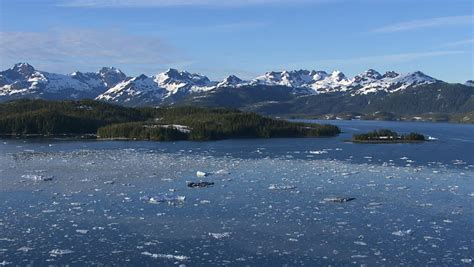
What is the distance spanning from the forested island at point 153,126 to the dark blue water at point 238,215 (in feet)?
213

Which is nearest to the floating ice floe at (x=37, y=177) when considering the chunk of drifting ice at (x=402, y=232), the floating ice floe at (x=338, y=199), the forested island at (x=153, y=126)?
the floating ice floe at (x=338, y=199)

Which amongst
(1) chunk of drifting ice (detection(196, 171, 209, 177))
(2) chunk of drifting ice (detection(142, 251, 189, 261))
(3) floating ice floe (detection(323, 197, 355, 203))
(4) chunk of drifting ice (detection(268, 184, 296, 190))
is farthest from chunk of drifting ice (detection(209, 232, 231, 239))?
(1) chunk of drifting ice (detection(196, 171, 209, 177))

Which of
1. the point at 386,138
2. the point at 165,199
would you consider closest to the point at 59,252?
the point at 165,199

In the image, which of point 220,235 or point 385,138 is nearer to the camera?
point 220,235

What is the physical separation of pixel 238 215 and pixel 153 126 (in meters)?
102

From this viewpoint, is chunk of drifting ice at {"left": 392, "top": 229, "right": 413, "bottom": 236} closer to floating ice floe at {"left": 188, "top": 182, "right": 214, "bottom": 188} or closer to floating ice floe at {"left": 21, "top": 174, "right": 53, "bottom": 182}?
floating ice floe at {"left": 188, "top": 182, "right": 214, "bottom": 188}

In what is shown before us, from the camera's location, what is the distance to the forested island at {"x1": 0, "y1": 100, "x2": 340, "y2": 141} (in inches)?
5133

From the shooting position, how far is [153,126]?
137m

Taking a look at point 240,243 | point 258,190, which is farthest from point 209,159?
point 240,243

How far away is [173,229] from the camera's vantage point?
110ft

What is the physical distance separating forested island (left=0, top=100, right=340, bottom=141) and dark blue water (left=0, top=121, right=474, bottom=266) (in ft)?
213

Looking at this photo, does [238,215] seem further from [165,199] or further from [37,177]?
[37,177]

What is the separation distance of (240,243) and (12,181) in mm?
29188

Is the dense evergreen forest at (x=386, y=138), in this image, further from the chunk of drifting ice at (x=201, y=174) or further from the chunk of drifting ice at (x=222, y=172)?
the chunk of drifting ice at (x=201, y=174)
